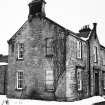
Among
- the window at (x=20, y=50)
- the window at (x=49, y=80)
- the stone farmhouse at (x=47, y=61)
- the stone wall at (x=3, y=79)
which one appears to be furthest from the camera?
the stone wall at (x=3, y=79)

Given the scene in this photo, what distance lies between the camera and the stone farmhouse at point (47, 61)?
22172 millimetres

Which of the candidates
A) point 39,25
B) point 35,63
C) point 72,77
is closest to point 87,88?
point 72,77

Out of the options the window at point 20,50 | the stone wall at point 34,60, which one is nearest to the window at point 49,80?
the stone wall at point 34,60

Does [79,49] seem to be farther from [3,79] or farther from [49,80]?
[3,79]

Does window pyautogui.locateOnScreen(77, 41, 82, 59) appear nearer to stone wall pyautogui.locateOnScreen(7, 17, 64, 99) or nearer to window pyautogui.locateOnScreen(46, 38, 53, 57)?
stone wall pyautogui.locateOnScreen(7, 17, 64, 99)

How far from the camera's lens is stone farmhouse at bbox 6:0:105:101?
22.2 meters

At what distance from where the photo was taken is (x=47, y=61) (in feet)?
75.8

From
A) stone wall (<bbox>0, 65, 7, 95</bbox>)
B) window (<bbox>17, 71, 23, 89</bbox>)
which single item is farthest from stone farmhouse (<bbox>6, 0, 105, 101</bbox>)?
stone wall (<bbox>0, 65, 7, 95</bbox>)

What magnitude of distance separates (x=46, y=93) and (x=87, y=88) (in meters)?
5.62

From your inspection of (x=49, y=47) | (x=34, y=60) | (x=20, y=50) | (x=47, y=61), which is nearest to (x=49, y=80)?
(x=47, y=61)

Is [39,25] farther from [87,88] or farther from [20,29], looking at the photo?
[87,88]

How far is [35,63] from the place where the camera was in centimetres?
2384

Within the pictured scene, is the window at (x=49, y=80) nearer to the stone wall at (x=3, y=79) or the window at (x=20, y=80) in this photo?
the window at (x=20, y=80)

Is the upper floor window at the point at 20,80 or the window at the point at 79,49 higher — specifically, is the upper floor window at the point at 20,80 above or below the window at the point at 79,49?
below
